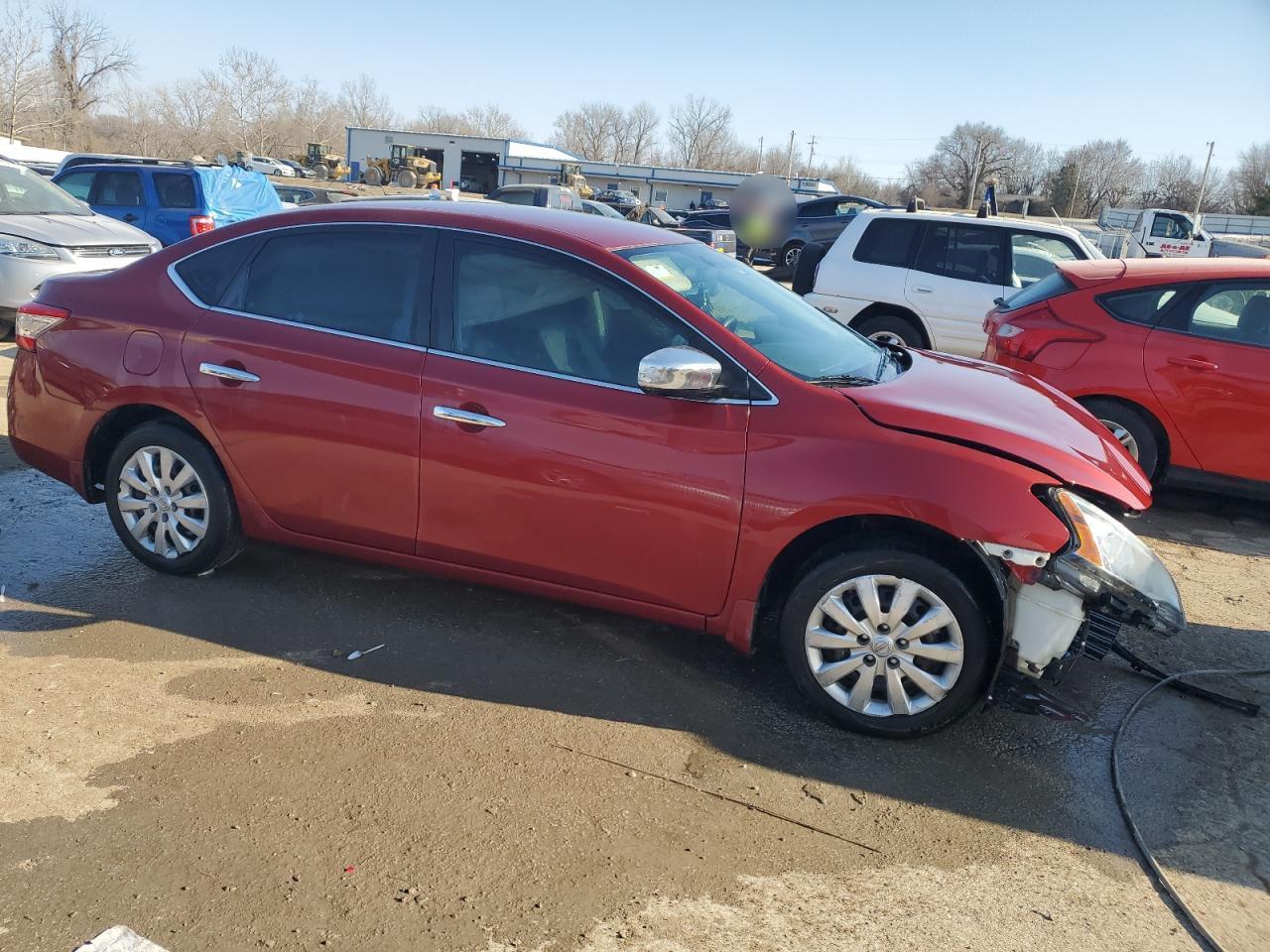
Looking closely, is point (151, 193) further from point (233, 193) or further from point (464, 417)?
point (464, 417)

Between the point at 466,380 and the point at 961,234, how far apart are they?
22.4 feet

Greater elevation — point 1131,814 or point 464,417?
point 464,417

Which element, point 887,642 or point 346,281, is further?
point 346,281

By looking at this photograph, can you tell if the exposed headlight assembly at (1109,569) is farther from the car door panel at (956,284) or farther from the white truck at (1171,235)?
the white truck at (1171,235)

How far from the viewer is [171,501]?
4.37 metres

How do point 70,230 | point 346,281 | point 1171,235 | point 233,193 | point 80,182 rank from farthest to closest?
point 1171,235 → point 233,193 → point 80,182 → point 70,230 → point 346,281

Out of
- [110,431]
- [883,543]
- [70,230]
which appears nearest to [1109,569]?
[883,543]

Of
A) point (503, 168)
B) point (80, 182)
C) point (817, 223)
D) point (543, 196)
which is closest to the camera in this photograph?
point (80, 182)

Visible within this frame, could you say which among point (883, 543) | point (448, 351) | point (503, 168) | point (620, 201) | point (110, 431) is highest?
point (503, 168)

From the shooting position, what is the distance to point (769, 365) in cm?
360

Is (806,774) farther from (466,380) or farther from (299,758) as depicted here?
(466,380)

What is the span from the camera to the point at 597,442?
142 inches

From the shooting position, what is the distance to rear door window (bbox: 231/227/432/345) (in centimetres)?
402

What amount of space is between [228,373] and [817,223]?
64.1 ft
